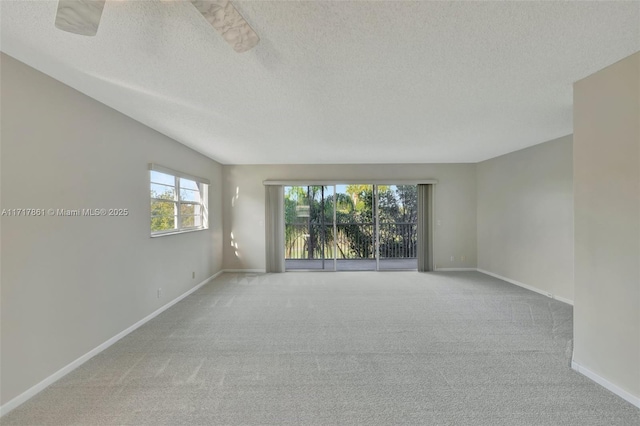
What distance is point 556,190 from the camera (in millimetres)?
3744

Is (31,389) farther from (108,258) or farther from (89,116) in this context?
(89,116)

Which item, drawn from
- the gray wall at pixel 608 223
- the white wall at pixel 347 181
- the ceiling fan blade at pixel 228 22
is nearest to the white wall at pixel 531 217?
the white wall at pixel 347 181

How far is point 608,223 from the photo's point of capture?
1854 mm

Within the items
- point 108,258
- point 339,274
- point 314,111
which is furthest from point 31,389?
point 339,274

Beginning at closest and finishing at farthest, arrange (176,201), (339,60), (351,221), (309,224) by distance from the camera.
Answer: (339,60) < (176,201) < (309,224) < (351,221)

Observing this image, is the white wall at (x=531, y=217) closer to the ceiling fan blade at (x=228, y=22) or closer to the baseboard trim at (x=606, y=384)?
the baseboard trim at (x=606, y=384)

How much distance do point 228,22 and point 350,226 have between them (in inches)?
214

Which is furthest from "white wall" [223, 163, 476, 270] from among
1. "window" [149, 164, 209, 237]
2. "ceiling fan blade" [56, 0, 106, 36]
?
"ceiling fan blade" [56, 0, 106, 36]

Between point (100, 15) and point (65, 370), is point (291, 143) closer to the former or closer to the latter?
point (100, 15)

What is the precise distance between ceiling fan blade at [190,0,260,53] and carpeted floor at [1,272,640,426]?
223cm

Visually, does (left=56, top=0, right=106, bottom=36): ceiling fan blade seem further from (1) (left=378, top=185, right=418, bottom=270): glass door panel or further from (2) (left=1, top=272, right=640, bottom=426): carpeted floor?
(1) (left=378, top=185, right=418, bottom=270): glass door panel

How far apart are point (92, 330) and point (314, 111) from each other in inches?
114

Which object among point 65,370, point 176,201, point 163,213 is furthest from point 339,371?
point 176,201

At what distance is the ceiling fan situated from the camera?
1.06m
